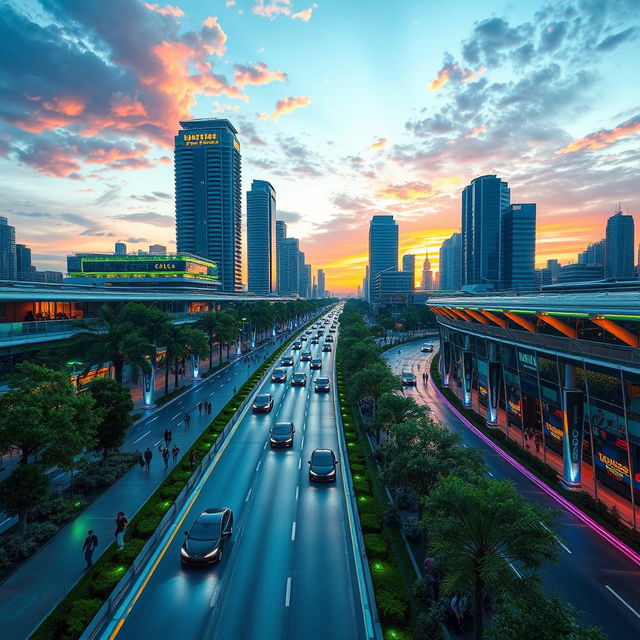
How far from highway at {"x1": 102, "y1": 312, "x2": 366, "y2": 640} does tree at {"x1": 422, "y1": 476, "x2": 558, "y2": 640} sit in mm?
5532

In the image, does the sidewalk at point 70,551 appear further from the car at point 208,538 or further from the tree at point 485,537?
the tree at point 485,537

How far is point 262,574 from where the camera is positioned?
1898 cm

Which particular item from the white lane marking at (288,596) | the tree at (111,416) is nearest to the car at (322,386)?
the tree at (111,416)

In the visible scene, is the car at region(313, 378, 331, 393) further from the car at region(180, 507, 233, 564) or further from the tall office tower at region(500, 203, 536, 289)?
the tall office tower at region(500, 203, 536, 289)

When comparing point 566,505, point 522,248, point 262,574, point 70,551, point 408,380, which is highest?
point 522,248

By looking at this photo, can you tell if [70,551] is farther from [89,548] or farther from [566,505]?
[566,505]

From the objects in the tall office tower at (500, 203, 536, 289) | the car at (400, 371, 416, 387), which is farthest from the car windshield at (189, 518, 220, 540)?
the tall office tower at (500, 203, 536, 289)

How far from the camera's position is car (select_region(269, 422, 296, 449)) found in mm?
35125

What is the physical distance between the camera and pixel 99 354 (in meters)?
41.8

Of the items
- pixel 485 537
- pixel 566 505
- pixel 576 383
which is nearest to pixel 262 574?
pixel 485 537

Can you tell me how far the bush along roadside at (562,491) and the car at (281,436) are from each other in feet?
61.7

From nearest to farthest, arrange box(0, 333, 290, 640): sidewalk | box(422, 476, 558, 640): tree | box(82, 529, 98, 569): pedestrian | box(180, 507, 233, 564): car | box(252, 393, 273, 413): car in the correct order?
1. box(422, 476, 558, 640): tree
2. box(0, 333, 290, 640): sidewalk
3. box(82, 529, 98, 569): pedestrian
4. box(180, 507, 233, 564): car
5. box(252, 393, 273, 413): car

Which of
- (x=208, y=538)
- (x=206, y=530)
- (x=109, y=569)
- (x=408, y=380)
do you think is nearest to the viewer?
(x=109, y=569)

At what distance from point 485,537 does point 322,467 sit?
1705cm
